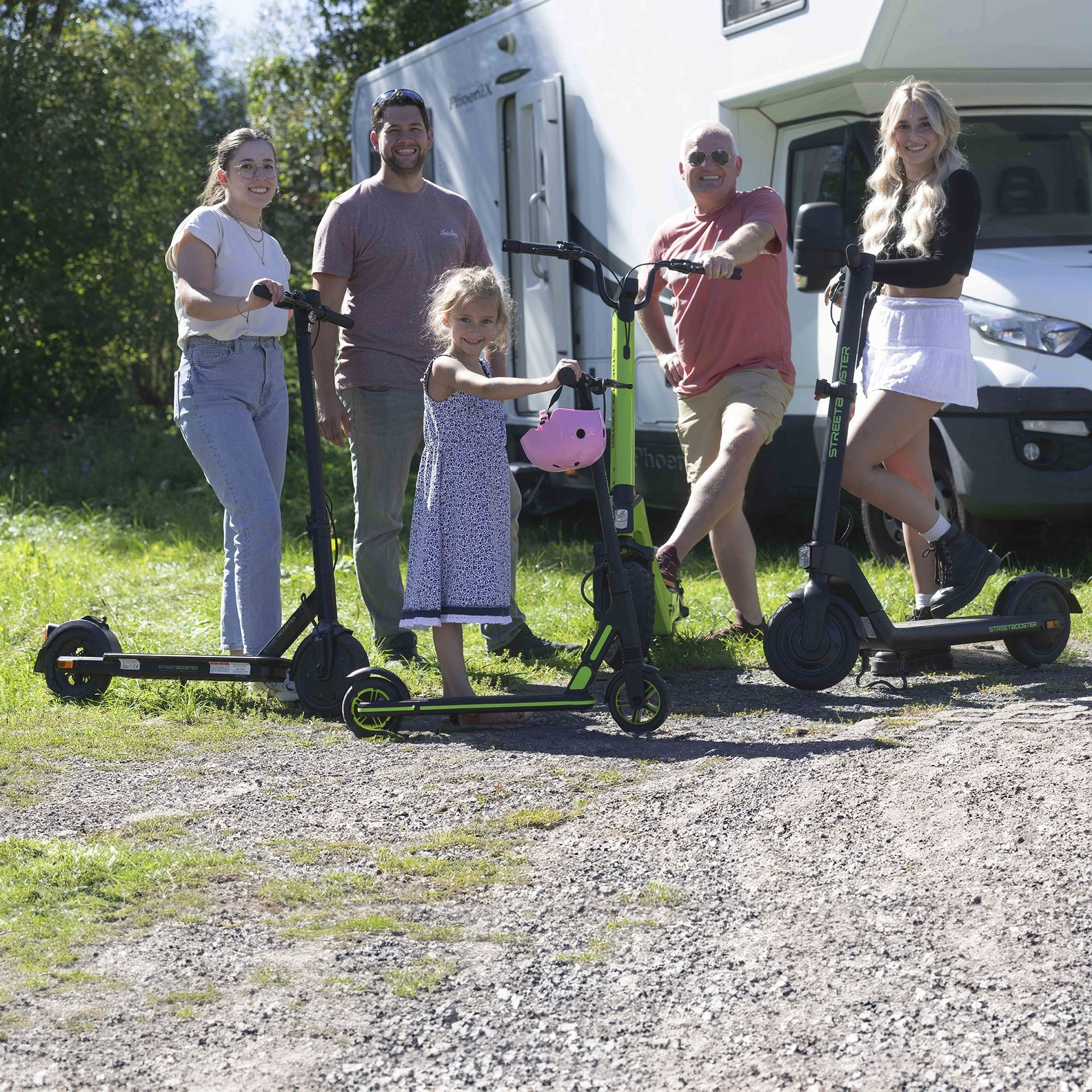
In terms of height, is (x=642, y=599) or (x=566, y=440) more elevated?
(x=566, y=440)

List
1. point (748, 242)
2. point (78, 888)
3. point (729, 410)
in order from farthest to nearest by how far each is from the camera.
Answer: point (729, 410)
point (748, 242)
point (78, 888)

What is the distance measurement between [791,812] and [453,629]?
156 centimetres

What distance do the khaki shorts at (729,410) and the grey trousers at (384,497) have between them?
717 millimetres

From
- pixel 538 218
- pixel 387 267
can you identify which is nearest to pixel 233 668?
pixel 387 267

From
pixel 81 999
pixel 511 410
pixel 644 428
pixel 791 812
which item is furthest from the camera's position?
pixel 511 410

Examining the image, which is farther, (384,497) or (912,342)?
(384,497)

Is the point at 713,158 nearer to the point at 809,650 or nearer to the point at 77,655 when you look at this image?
the point at 809,650

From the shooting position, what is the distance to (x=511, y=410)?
31.9ft

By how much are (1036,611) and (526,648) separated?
1.93 m

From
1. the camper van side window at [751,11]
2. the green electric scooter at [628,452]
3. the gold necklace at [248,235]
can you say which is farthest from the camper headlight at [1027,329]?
the gold necklace at [248,235]

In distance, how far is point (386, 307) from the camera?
5832mm

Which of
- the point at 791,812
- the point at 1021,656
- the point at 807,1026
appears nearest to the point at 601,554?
the point at 791,812

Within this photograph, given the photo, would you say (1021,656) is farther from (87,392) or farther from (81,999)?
(87,392)

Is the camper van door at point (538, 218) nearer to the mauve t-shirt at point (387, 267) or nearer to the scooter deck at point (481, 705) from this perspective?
the mauve t-shirt at point (387, 267)
